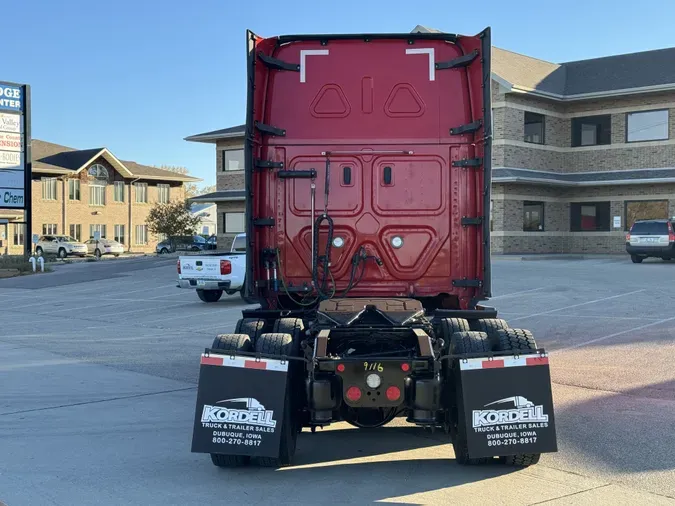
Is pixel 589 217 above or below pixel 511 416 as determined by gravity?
above

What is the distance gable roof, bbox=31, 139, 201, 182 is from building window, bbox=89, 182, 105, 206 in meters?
2.01

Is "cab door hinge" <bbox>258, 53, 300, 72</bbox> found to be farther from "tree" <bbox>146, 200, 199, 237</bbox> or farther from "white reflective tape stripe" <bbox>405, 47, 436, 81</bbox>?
"tree" <bbox>146, 200, 199, 237</bbox>

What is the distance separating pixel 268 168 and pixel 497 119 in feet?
91.4

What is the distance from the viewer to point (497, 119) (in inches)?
1351

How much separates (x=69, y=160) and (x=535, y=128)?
40.0m

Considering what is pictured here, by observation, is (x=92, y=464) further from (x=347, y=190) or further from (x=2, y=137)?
(x=2, y=137)

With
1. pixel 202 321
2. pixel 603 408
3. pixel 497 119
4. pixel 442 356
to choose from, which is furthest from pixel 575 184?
pixel 442 356

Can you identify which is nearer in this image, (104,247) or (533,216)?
(533,216)

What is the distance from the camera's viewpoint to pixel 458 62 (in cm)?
776

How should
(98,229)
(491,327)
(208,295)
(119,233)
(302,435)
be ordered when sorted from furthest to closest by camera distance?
(119,233)
(98,229)
(208,295)
(302,435)
(491,327)

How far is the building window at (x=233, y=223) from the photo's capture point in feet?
142

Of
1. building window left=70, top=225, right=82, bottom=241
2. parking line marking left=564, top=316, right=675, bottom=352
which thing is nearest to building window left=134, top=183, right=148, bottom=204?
building window left=70, top=225, right=82, bottom=241

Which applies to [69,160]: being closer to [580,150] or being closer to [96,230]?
[96,230]

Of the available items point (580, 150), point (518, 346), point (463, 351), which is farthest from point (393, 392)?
point (580, 150)
